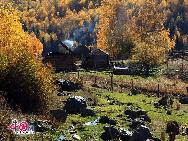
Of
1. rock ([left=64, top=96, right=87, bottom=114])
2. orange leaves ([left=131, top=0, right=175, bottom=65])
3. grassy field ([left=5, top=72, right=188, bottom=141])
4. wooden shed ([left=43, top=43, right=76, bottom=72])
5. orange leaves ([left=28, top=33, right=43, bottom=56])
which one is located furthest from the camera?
orange leaves ([left=131, top=0, right=175, bottom=65])

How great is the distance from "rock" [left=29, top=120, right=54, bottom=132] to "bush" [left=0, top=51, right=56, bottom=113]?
5974mm

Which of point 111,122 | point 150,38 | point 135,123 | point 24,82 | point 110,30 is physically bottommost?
point 135,123

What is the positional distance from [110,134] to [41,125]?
4732mm

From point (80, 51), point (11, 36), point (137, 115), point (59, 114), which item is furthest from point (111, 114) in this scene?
point (80, 51)

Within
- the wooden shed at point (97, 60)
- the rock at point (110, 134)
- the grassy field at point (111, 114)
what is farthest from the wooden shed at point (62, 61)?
the rock at point (110, 134)

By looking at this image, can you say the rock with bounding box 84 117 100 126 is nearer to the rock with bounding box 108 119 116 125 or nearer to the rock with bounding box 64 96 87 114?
the rock with bounding box 108 119 116 125

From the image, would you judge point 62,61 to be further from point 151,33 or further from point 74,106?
point 74,106

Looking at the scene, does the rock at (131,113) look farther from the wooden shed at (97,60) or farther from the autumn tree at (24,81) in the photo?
the wooden shed at (97,60)

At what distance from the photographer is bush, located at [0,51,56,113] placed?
3888 centimetres

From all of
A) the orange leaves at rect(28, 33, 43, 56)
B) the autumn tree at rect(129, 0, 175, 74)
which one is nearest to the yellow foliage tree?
the autumn tree at rect(129, 0, 175, 74)

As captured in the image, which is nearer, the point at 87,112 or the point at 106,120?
the point at 106,120

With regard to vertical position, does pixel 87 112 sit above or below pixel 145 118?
above

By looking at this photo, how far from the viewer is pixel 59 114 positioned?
35469 mm

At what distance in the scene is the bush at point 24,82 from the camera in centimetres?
3888
